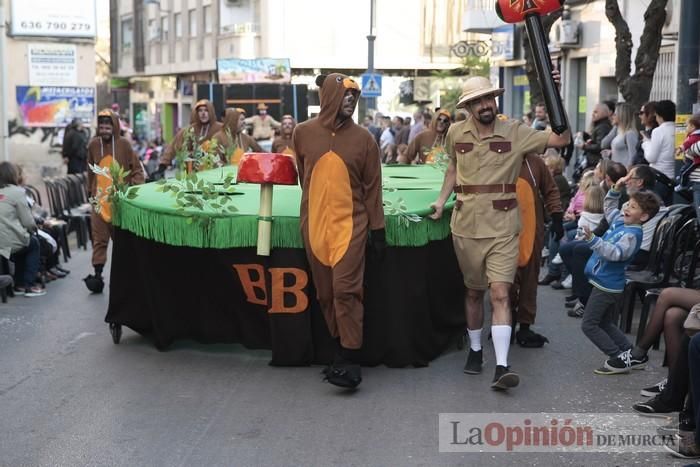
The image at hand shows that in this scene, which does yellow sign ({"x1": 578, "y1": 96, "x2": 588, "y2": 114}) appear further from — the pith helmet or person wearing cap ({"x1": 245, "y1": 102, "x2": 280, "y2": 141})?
the pith helmet

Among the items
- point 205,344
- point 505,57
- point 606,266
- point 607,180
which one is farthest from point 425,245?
point 505,57

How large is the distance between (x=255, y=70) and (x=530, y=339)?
34709mm

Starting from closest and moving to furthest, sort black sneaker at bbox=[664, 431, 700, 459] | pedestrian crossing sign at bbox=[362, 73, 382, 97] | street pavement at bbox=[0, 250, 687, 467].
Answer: black sneaker at bbox=[664, 431, 700, 459]
street pavement at bbox=[0, 250, 687, 467]
pedestrian crossing sign at bbox=[362, 73, 382, 97]

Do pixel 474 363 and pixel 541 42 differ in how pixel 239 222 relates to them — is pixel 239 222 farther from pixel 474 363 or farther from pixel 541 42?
pixel 541 42

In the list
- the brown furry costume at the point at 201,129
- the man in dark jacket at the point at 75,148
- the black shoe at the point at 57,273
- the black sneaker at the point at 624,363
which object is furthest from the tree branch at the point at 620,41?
the man in dark jacket at the point at 75,148

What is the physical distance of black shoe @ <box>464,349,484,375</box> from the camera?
793 centimetres

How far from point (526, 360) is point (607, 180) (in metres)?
3.28

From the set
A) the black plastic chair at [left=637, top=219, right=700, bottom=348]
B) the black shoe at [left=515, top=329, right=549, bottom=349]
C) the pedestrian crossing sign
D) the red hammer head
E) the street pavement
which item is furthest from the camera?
the pedestrian crossing sign

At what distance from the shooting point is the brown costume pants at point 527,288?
8812 mm

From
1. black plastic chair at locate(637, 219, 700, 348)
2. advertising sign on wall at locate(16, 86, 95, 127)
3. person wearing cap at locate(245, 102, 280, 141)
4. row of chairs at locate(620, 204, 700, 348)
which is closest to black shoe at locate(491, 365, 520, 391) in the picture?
row of chairs at locate(620, 204, 700, 348)

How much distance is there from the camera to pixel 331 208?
24.5 feet

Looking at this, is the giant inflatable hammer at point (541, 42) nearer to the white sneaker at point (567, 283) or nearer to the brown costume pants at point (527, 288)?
the brown costume pants at point (527, 288)

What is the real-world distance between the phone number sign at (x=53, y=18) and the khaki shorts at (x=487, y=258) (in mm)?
19082

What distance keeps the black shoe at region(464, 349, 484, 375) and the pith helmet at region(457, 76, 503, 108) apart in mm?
1675
